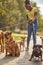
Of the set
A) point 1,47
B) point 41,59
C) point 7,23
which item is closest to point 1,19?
point 7,23

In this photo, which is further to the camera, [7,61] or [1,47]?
[1,47]

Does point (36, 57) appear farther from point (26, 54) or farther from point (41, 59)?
point (26, 54)

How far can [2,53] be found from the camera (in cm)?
839

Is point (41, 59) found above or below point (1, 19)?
above

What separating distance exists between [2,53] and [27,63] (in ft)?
5.90

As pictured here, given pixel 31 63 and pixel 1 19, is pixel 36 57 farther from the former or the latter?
pixel 1 19

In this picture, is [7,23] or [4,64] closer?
[4,64]

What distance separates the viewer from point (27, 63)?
6766 mm

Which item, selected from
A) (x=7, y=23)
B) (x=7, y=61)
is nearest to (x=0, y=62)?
(x=7, y=61)

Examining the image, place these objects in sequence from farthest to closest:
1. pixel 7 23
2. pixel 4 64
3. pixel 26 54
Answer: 1. pixel 7 23
2. pixel 26 54
3. pixel 4 64

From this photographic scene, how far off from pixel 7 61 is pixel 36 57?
0.93 meters

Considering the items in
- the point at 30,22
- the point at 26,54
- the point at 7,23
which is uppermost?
the point at 30,22

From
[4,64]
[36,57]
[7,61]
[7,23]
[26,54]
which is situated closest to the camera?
[4,64]

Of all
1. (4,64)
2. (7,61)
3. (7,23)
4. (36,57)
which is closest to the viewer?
(4,64)
